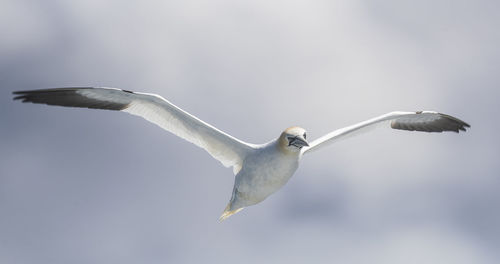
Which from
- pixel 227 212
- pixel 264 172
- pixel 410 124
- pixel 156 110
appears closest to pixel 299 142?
pixel 264 172

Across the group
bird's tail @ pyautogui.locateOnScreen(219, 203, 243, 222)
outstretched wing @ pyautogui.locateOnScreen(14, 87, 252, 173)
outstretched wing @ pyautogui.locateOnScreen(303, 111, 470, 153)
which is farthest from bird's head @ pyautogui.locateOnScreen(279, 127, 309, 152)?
bird's tail @ pyautogui.locateOnScreen(219, 203, 243, 222)

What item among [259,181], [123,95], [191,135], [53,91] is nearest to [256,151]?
[259,181]

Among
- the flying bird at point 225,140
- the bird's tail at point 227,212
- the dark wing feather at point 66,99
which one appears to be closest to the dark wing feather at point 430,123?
the flying bird at point 225,140

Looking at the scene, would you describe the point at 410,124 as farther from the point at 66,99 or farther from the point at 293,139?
the point at 66,99

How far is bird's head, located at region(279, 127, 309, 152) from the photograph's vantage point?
15.4m

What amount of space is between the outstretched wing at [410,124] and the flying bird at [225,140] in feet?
0.36

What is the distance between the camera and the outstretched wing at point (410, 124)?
18414mm

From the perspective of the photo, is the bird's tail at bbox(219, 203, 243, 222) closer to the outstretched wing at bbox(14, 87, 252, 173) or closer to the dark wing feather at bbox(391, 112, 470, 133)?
the outstretched wing at bbox(14, 87, 252, 173)

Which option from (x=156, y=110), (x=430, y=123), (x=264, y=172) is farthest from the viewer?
(x=430, y=123)

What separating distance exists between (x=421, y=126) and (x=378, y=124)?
5.43 ft

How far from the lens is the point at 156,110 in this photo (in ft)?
54.7

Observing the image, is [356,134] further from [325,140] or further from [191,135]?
[191,135]

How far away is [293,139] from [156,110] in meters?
3.75

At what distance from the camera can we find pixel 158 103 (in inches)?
645
